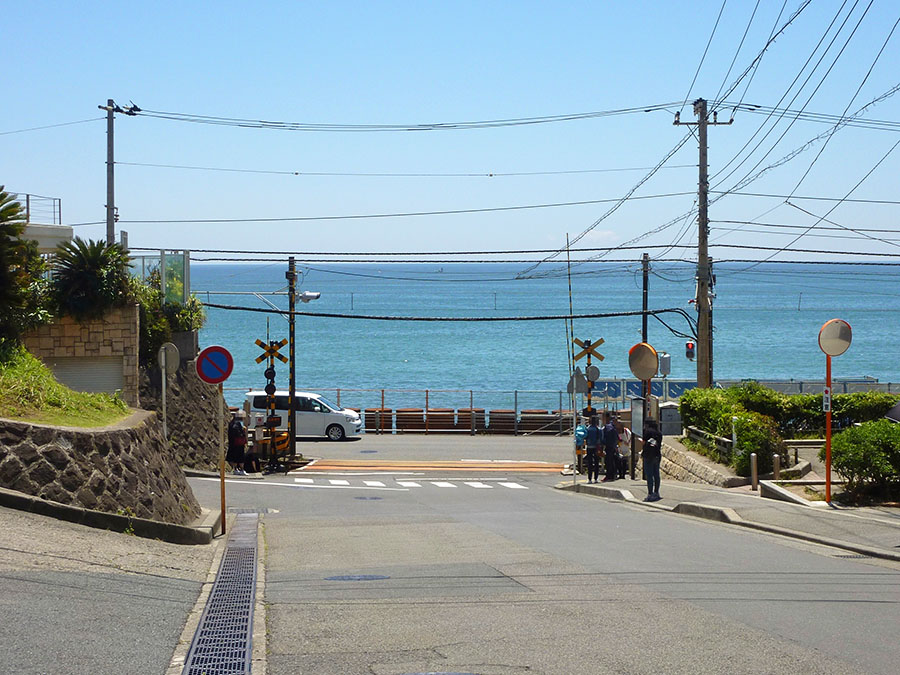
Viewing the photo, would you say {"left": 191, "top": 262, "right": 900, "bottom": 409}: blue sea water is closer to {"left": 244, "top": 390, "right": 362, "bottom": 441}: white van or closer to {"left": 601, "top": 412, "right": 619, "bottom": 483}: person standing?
{"left": 244, "top": 390, "right": 362, "bottom": 441}: white van

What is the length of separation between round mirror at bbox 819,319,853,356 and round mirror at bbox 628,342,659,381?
5.52 meters

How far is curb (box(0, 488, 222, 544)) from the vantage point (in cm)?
1040

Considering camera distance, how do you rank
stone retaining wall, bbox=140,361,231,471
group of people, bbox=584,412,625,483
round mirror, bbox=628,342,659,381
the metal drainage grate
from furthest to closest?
stone retaining wall, bbox=140,361,231,471 < group of people, bbox=584,412,625,483 < round mirror, bbox=628,342,659,381 < the metal drainage grate

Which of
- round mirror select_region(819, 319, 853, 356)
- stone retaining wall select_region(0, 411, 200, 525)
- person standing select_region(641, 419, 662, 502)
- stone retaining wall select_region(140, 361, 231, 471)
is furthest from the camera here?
stone retaining wall select_region(140, 361, 231, 471)

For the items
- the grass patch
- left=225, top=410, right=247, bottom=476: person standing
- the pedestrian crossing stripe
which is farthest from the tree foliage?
the pedestrian crossing stripe

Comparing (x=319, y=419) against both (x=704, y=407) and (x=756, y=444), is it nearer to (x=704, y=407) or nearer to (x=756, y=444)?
(x=704, y=407)

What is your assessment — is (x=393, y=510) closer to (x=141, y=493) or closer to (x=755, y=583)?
(x=141, y=493)

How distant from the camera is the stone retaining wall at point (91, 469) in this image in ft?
35.3

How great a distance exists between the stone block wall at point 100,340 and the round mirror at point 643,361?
42.4 ft

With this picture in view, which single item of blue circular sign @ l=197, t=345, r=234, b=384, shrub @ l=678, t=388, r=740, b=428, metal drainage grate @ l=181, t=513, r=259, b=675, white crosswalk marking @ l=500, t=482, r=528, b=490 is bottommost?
white crosswalk marking @ l=500, t=482, r=528, b=490

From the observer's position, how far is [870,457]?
15.1m

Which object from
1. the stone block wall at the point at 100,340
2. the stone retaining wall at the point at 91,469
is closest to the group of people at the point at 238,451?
the stone block wall at the point at 100,340

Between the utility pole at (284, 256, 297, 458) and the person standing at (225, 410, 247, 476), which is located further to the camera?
the utility pole at (284, 256, 297, 458)

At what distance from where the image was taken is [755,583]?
9742 mm
